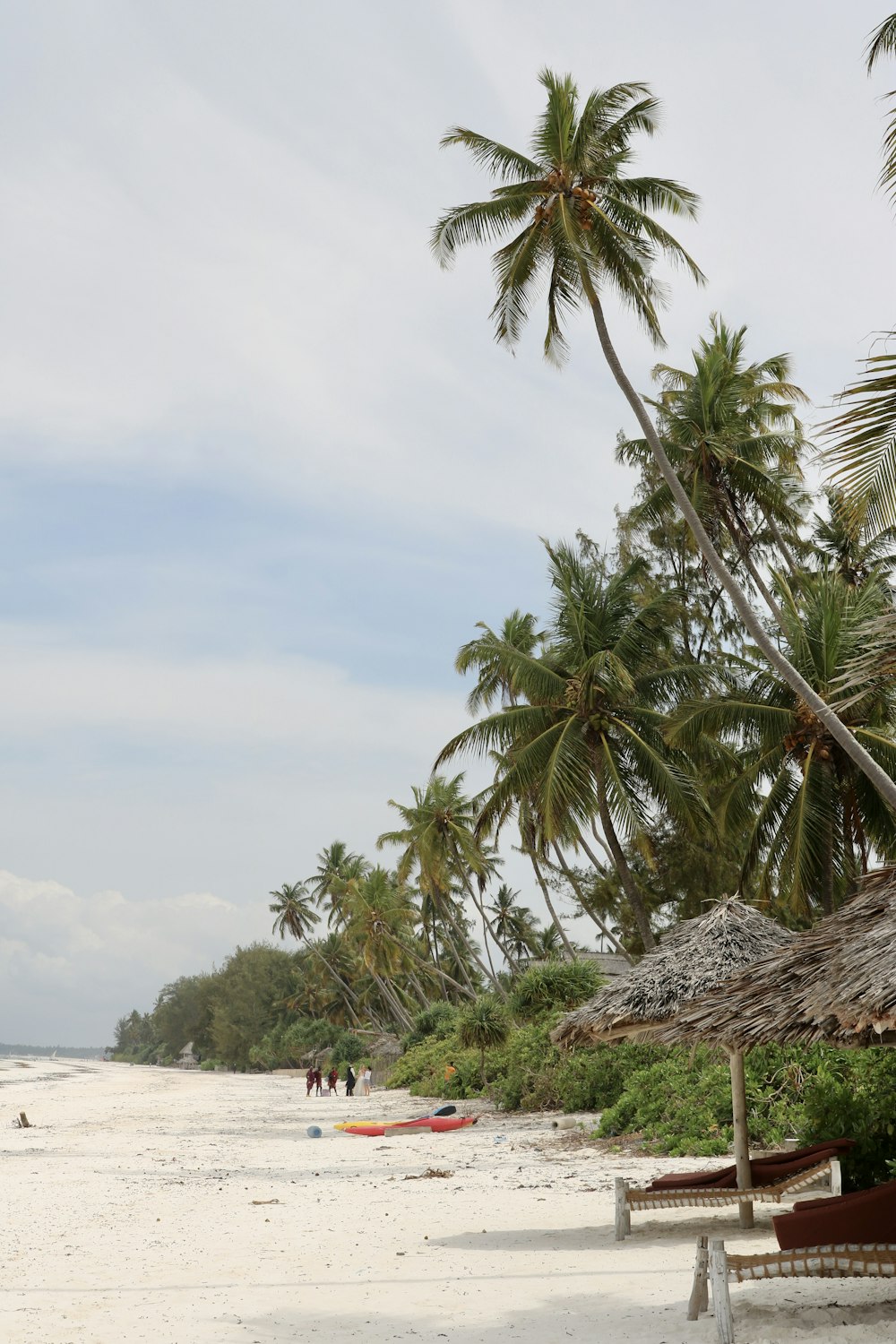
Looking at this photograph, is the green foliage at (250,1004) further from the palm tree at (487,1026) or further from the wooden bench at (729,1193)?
the wooden bench at (729,1193)

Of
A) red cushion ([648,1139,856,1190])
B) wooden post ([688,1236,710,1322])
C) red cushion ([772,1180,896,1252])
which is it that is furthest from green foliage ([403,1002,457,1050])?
red cushion ([772,1180,896,1252])

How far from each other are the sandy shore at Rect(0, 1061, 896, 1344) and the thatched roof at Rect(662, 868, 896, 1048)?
1.50m

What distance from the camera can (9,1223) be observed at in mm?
11180

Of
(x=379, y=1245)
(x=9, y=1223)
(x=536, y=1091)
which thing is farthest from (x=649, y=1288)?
(x=536, y=1091)

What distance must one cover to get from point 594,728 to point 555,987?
591 centimetres

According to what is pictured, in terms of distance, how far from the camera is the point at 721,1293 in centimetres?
554

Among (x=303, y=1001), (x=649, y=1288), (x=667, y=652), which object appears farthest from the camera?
(x=303, y=1001)

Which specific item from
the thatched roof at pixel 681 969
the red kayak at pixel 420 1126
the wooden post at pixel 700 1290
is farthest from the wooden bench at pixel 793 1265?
the red kayak at pixel 420 1126

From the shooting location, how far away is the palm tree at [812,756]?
15461 millimetres

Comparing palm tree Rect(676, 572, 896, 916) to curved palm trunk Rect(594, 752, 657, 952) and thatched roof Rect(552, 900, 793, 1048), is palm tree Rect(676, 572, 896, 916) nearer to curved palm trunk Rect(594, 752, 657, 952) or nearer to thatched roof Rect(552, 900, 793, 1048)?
curved palm trunk Rect(594, 752, 657, 952)

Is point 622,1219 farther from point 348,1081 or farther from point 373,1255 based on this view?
point 348,1081

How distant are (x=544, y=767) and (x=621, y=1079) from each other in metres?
5.30

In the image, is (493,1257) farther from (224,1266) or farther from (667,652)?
(667,652)

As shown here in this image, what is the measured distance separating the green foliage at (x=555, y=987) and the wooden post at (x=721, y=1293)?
16220 mm
